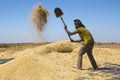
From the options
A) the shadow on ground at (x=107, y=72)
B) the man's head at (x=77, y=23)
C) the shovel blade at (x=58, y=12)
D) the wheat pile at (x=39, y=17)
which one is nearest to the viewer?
the shadow on ground at (x=107, y=72)

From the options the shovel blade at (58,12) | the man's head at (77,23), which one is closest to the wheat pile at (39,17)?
the shovel blade at (58,12)

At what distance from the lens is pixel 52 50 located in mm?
15531

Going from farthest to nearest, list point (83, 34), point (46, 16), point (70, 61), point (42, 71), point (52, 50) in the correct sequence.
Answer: point (46, 16)
point (52, 50)
point (70, 61)
point (83, 34)
point (42, 71)

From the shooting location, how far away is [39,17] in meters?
17.0

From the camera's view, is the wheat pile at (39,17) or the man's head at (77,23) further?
the wheat pile at (39,17)

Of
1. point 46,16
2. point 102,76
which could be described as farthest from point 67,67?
point 46,16

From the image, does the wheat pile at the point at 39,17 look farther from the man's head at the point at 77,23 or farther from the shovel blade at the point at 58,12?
the man's head at the point at 77,23

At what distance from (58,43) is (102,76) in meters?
6.71

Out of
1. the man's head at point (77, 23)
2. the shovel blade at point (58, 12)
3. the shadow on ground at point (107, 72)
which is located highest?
the shovel blade at point (58, 12)

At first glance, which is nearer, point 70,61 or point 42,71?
point 42,71

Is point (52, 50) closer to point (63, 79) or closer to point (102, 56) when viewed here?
point (102, 56)

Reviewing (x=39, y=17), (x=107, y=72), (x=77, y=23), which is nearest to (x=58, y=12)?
(x=77, y=23)

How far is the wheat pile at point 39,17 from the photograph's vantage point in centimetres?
1686

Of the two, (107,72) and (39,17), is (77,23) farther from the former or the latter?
(39,17)
